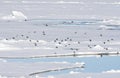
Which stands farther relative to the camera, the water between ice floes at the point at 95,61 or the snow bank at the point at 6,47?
the snow bank at the point at 6,47

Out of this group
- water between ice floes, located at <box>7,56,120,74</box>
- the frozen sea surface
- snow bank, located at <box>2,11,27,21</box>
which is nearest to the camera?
the frozen sea surface

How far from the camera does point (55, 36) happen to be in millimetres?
19828

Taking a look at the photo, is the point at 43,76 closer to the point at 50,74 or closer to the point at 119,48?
the point at 50,74

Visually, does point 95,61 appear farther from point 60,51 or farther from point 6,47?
point 6,47

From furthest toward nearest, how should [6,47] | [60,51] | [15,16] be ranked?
1. [15,16]
2. [6,47]
3. [60,51]

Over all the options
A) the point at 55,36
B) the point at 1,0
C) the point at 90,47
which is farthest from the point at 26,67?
the point at 1,0

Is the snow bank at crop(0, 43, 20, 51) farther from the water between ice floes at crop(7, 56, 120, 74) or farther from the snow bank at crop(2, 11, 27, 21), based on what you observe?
the snow bank at crop(2, 11, 27, 21)

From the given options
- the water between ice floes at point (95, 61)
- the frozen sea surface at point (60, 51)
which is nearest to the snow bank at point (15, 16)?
the frozen sea surface at point (60, 51)

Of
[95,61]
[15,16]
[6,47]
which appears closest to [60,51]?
[95,61]

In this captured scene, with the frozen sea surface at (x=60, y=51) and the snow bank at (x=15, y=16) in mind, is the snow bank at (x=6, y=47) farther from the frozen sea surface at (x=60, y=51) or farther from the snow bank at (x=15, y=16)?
the snow bank at (x=15, y=16)

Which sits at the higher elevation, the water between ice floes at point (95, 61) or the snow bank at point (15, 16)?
the snow bank at point (15, 16)

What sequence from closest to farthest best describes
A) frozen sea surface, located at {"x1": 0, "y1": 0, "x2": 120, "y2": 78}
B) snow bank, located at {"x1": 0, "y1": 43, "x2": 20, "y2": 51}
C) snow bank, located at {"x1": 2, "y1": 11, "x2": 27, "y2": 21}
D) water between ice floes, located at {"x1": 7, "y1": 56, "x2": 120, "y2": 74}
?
frozen sea surface, located at {"x1": 0, "y1": 0, "x2": 120, "y2": 78}
water between ice floes, located at {"x1": 7, "y1": 56, "x2": 120, "y2": 74}
snow bank, located at {"x1": 0, "y1": 43, "x2": 20, "y2": 51}
snow bank, located at {"x1": 2, "y1": 11, "x2": 27, "y2": 21}

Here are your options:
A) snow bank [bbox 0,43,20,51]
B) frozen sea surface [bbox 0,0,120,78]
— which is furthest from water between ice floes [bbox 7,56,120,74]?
snow bank [bbox 0,43,20,51]

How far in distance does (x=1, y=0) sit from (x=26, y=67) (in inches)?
1527
